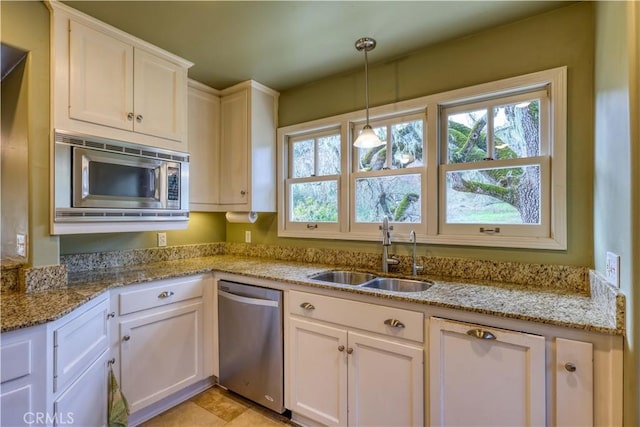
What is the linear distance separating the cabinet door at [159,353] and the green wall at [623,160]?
7.30 ft

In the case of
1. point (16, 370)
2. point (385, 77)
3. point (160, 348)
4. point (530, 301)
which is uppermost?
point (385, 77)

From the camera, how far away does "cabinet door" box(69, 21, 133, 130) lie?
5.54 ft

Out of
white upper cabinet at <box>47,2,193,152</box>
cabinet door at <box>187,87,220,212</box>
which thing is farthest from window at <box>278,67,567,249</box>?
white upper cabinet at <box>47,2,193,152</box>

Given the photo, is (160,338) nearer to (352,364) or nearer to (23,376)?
(23,376)

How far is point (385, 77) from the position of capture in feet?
7.38

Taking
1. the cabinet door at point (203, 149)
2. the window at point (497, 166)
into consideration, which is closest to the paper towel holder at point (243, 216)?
the cabinet door at point (203, 149)

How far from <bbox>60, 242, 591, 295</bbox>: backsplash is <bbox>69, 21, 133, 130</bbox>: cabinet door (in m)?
0.97

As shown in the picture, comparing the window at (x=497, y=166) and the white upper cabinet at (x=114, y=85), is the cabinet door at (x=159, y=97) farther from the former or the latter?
the window at (x=497, y=166)

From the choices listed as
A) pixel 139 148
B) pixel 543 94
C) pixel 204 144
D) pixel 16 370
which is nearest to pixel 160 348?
pixel 16 370

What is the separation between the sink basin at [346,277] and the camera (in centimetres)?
213

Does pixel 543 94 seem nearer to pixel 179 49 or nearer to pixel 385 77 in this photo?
pixel 385 77

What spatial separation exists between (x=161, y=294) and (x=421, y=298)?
1571 mm

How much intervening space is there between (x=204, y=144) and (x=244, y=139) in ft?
1.16

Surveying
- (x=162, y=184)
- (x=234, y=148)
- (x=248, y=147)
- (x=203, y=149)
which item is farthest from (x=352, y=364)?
(x=203, y=149)
